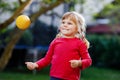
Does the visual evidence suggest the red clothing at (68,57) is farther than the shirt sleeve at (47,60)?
No

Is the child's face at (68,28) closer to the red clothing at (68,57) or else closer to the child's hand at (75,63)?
the red clothing at (68,57)

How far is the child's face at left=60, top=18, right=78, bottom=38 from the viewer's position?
493 centimetres

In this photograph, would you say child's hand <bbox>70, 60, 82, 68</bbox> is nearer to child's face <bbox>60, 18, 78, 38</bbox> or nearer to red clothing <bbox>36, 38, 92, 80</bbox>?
red clothing <bbox>36, 38, 92, 80</bbox>

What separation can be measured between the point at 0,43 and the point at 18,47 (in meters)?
1.08

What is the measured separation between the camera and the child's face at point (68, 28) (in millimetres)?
4930

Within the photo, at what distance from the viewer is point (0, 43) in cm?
1417

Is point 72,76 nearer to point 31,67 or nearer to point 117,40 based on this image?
point 31,67

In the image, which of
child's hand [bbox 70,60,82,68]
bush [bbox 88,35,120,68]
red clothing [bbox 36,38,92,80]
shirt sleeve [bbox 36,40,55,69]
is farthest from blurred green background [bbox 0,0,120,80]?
child's hand [bbox 70,60,82,68]

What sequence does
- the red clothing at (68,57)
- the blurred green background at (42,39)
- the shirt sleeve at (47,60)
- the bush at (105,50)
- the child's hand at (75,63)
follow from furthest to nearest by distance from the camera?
the bush at (105,50)
the blurred green background at (42,39)
the shirt sleeve at (47,60)
the red clothing at (68,57)
the child's hand at (75,63)

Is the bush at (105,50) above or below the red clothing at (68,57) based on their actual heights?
below

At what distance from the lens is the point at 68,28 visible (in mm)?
4926

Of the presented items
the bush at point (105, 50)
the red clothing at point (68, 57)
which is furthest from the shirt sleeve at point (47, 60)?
the bush at point (105, 50)

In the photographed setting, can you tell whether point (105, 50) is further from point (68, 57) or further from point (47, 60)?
point (68, 57)

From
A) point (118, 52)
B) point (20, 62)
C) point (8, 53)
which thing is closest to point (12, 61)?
point (20, 62)
